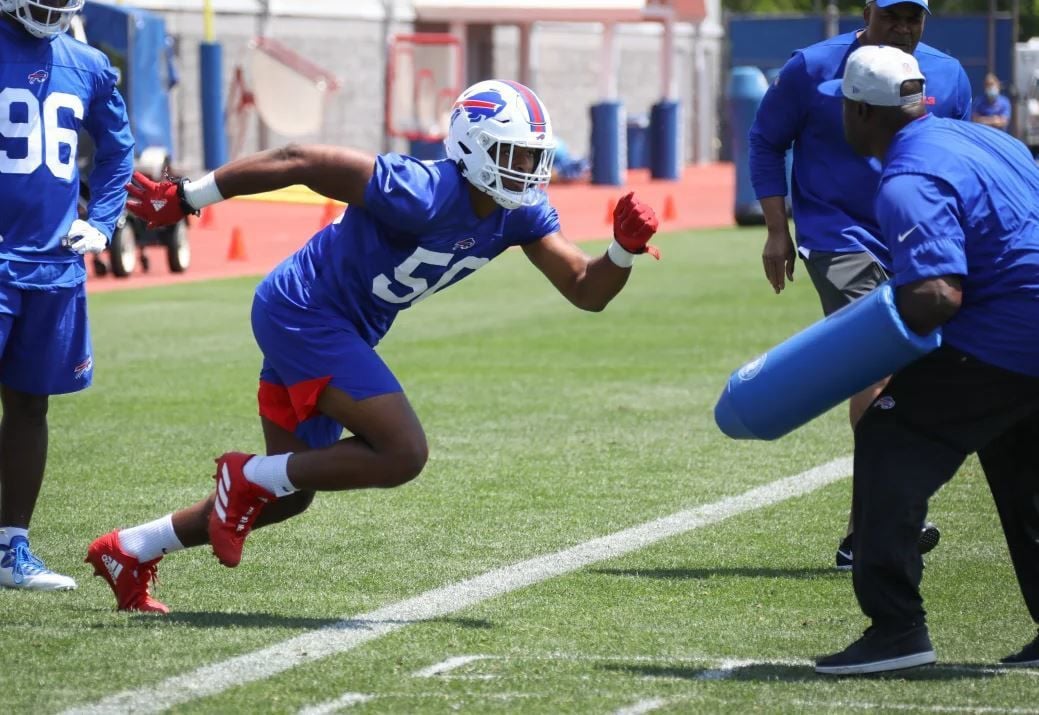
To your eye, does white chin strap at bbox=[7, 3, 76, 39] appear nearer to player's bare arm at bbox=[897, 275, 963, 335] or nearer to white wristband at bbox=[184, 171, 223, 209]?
white wristband at bbox=[184, 171, 223, 209]

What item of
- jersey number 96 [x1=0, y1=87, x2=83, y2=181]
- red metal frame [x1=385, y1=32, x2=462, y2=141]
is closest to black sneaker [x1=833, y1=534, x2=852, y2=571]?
jersey number 96 [x1=0, y1=87, x2=83, y2=181]

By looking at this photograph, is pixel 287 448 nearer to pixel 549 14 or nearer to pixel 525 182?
pixel 525 182

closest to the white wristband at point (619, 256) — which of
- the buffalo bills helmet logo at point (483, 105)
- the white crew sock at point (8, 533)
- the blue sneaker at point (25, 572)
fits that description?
the buffalo bills helmet logo at point (483, 105)

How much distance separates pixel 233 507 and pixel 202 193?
97 cm

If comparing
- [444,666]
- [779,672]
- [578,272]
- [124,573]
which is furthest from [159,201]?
[779,672]

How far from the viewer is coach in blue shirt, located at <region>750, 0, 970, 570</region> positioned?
6605 mm

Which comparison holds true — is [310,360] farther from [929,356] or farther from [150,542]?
[929,356]

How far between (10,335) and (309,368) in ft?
4.23

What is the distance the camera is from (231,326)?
574 inches

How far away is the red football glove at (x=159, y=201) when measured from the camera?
5582mm

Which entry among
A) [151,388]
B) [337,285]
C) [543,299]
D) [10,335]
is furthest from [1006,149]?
[543,299]

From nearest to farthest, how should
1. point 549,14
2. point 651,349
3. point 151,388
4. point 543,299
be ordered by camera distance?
1. point 151,388
2. point 651,349
3. point 543,299
4. point 549,14

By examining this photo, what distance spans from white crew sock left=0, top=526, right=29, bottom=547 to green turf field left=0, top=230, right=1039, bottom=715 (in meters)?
0.27

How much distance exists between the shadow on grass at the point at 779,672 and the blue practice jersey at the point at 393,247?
1.38 m
